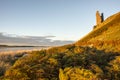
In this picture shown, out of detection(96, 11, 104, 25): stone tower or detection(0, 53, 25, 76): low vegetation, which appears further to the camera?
detection(96, 11, 104, 25): stone tower

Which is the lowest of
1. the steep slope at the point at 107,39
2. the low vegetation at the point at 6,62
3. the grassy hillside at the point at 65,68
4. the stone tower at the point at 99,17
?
the low vegetation at the point at 6,62

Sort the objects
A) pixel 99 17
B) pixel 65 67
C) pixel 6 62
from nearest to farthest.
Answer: pixel 65 67, pixel 6 62, pixel 99 17

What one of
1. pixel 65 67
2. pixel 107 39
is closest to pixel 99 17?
pixel 107 39

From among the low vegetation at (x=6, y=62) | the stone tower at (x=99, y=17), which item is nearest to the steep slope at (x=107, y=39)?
the low vegetation at (x=6, y=62)

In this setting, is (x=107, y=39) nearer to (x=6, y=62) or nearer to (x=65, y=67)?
(x=6, y=62)

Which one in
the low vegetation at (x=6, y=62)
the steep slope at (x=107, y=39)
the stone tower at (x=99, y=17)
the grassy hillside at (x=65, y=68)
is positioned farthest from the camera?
the stone tower at (x=99, y=17)

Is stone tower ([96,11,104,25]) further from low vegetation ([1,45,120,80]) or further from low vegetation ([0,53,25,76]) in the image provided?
low vegetation ([1,45,120,80])

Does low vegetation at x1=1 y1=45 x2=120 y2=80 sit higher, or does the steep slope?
the steep slope

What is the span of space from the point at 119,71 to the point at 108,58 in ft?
4.19

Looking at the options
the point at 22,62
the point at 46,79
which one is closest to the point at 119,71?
the point at 46,79

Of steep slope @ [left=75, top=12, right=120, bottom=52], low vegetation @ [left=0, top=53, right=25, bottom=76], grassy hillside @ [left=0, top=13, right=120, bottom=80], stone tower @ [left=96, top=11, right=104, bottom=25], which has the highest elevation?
stone tower @ [left=96, top=11, right=104, bottom=25]

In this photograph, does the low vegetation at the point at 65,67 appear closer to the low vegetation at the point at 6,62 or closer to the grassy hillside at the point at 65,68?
the grassy hillside at the point at 65,68

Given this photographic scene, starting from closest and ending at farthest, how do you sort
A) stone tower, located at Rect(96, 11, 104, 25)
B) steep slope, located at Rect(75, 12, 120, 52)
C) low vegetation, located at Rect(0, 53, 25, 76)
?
Answer: steep slope, located at Rect(75, 12, 120, 52) < low vegetation, located at Rect(0, 53, 25, 76) < stone tower, located at Rect(96, 11, 104, 25)

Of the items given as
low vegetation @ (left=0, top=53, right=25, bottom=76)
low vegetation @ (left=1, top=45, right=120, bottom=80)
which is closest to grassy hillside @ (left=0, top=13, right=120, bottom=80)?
low vegetation @ (left=1, top=45, right=120, bottom=80)
